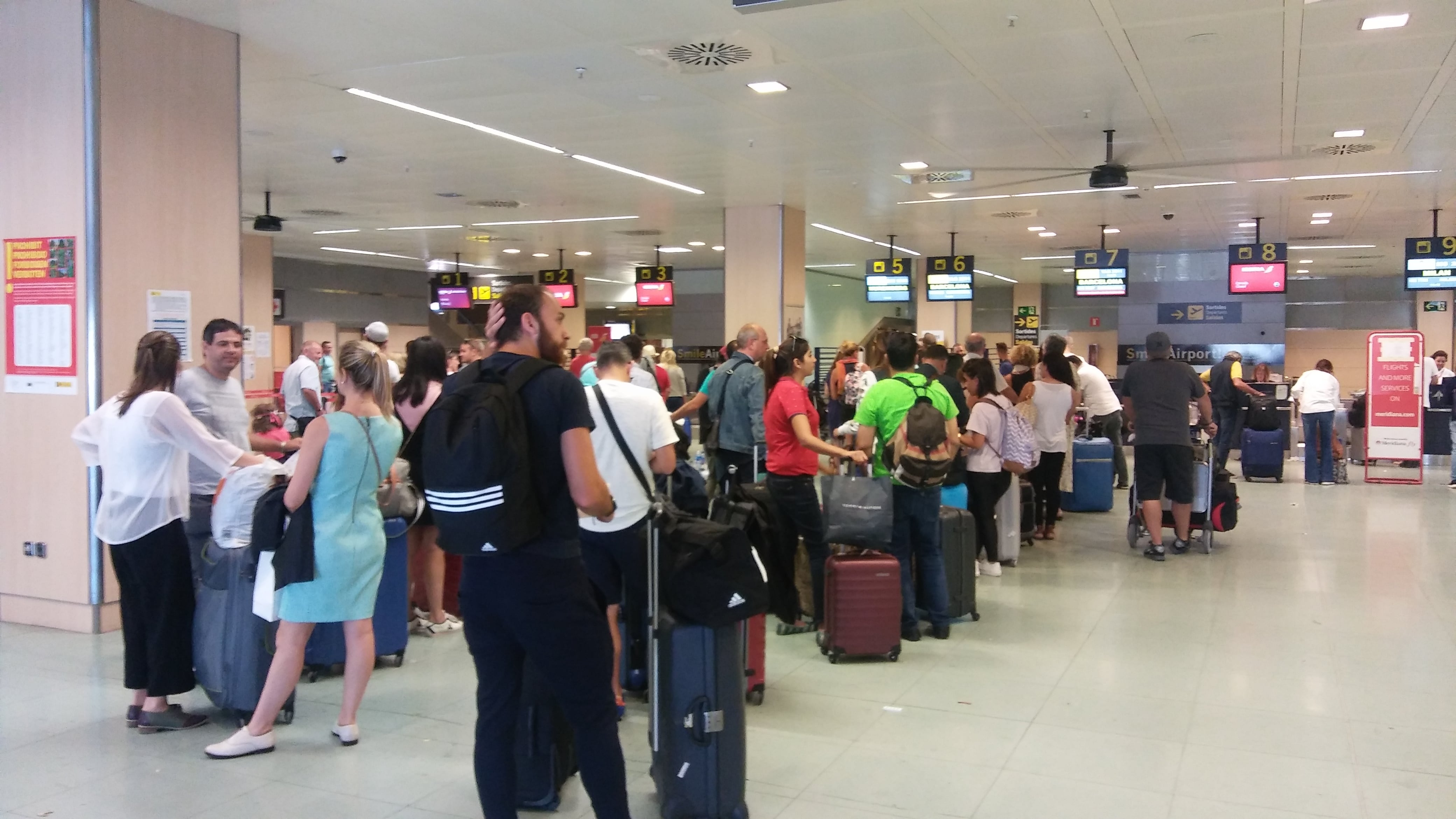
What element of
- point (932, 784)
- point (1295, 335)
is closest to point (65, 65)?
point (932, 784)

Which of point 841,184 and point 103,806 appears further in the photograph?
point 841,184

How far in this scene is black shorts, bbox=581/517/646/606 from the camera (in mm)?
3609

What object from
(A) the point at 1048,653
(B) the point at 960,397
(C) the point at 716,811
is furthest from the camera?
(B) the point at 960,397

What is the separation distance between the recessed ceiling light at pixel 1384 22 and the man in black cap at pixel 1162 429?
7.70 feet

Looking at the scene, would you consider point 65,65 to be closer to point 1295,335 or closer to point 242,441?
point 242,441

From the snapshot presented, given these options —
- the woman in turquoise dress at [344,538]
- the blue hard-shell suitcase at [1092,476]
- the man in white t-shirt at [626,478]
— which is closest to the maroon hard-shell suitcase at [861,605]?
the man in white t-shirt at [626,478]

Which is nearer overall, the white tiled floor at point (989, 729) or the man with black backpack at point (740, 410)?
the white tiled floor at point (989, 729)

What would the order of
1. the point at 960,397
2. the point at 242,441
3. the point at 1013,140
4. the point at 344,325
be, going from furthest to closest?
the point at 344,325 < the point at 1013,140 < the point at 960,397 < the point at 242,441

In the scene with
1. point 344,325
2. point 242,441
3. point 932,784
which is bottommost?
point 932,784

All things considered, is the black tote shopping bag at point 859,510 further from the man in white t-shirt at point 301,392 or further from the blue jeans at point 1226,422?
the blue jeans at point 1226,422

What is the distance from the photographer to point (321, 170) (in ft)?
35.8

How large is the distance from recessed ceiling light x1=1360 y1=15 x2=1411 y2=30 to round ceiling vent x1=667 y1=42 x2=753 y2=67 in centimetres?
345

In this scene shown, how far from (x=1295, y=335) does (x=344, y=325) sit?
21201 mm

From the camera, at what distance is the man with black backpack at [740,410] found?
5805 mm
